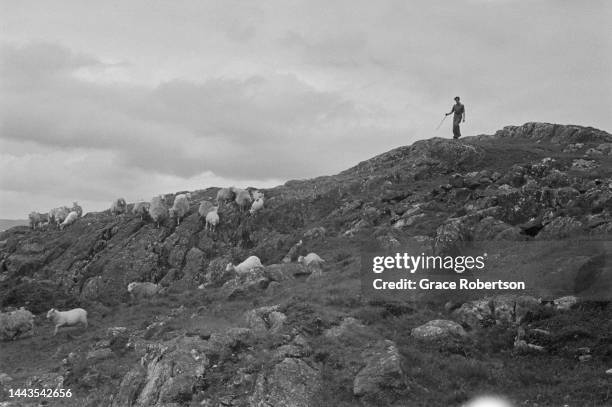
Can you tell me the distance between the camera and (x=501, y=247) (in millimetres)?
27062

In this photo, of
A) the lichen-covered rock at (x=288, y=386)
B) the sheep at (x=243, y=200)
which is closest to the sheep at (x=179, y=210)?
the sheep at (x=243, y=200)

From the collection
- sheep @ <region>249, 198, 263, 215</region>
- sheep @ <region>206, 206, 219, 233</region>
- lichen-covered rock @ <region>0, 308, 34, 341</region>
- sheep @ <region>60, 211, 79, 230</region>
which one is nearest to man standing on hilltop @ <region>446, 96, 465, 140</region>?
sheep @ <region>249, 198, 263, 215</region>

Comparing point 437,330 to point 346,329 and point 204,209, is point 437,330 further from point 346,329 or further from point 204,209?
point 204,209

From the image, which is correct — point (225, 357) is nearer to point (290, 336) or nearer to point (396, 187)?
point (290, 336)

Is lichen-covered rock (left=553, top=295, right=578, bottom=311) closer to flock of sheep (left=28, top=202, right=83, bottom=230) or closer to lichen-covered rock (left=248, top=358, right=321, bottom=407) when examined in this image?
lichen-covered rock (left=248, top=358, right=321, bottom=407)

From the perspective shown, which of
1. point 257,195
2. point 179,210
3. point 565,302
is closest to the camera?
point 565,302

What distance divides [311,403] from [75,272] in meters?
43.1

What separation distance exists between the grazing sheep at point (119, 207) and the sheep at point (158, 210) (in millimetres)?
13151

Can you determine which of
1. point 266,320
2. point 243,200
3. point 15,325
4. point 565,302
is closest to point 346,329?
point 266,320

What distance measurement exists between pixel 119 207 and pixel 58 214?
Answer: 9.80m

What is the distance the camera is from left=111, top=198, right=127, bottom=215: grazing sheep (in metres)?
65.8

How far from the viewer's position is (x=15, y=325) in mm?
27078

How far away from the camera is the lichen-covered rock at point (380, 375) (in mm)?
15086

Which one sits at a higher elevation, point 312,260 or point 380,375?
point 312,260
